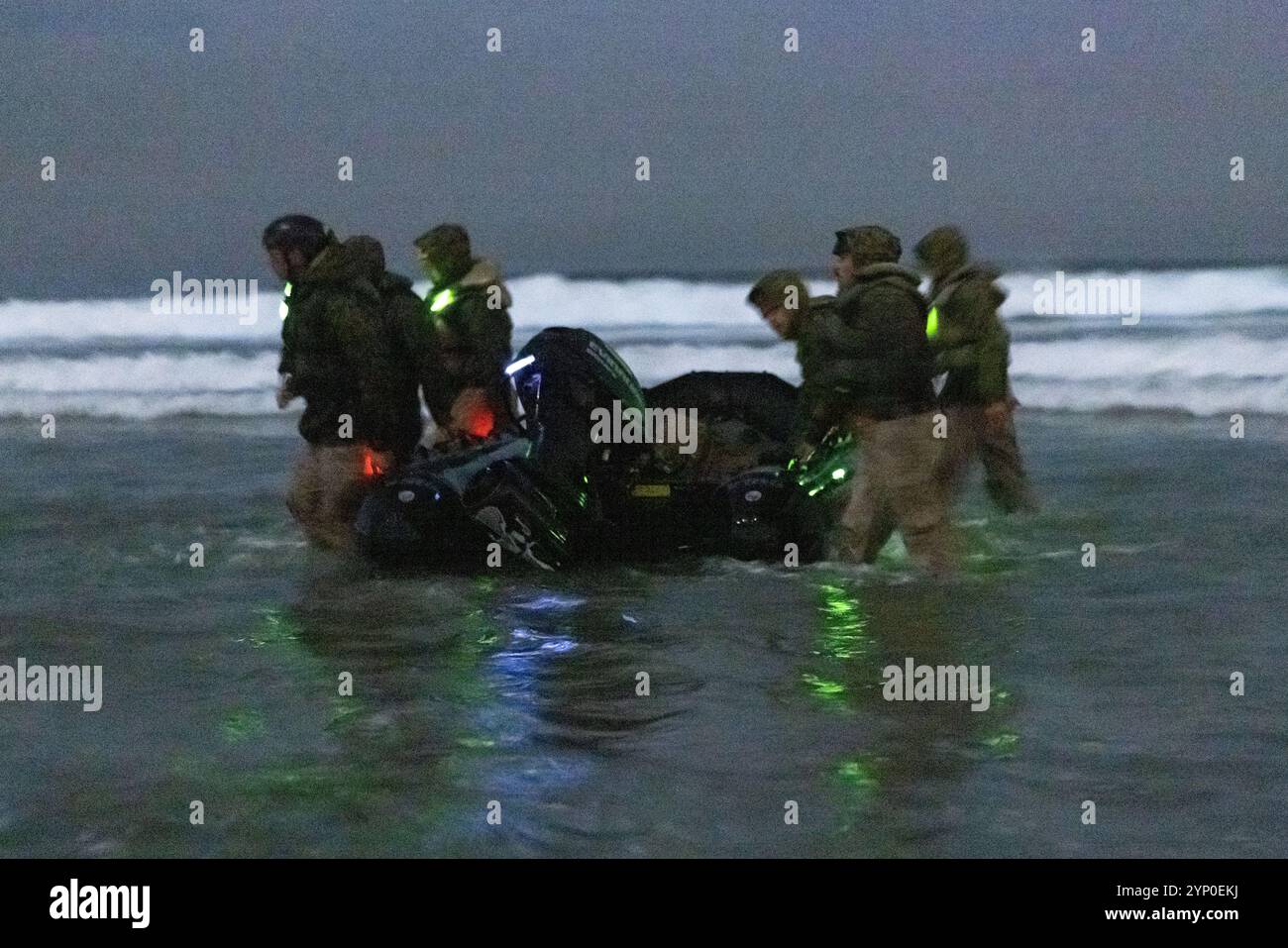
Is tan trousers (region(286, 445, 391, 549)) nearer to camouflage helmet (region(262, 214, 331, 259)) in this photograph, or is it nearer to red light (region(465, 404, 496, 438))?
red light (region(465, 404, 496, 438))

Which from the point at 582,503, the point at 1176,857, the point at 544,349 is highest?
the point at 544,349

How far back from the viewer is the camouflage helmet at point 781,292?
9805mm

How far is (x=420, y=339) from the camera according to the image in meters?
10.3

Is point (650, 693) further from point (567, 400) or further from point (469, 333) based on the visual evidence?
point (469, 333)

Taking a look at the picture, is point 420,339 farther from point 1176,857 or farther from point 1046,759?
point 1176,857

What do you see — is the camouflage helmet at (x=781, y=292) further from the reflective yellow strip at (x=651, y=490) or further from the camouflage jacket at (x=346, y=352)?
the camouflage jacket at (x=346, y=352)

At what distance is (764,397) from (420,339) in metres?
2.00

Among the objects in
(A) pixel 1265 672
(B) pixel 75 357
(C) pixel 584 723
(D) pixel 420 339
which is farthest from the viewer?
(B) pixel 75 357

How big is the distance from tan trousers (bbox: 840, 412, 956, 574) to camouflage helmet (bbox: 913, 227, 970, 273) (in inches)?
64.4

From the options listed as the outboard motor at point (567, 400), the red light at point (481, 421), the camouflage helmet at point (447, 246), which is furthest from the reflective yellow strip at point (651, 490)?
the camouflage helmet at point (447, 246)

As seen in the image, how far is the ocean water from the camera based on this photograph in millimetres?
5852

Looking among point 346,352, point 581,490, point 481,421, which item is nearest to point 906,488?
point 581,490

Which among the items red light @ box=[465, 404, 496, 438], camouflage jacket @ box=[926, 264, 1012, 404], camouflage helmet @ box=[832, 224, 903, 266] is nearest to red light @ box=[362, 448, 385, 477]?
red light @ box=[465, 404, 496, 438]
